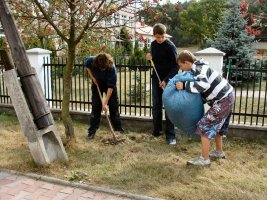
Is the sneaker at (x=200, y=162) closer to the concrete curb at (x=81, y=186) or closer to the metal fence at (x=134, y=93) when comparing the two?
the concrete curb at (x=81, y=186)

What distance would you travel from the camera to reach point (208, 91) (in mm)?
4465

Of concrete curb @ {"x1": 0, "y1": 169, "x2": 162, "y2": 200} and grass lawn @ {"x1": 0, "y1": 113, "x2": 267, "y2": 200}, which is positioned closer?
concrete curb @ {"x1": 0, "y1": 169, "x2": 162, "y2": 200}

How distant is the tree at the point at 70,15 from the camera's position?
5027mm

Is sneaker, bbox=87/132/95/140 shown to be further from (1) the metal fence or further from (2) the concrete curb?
(2) the concrete curb

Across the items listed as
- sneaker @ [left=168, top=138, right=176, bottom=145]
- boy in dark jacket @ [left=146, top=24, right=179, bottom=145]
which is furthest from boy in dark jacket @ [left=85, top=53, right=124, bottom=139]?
sneaker @ [left=168, top=138, right=176, bottom=145]

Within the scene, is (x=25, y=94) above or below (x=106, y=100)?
above

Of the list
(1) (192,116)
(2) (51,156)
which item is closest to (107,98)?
(2) (51,156)

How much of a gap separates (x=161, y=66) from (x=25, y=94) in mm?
2322

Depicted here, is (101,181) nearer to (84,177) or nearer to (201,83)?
(84,177)

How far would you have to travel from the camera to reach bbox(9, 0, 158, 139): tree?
5.03 metres

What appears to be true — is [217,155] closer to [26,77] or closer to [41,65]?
[26,77]

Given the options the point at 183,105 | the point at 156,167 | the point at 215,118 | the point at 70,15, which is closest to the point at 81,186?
the point at 156,167

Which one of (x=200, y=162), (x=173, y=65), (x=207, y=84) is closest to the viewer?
(x=207, y=84)

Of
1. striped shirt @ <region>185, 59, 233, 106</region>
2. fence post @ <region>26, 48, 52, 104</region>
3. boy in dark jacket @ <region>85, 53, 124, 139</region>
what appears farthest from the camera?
fence post @ <region>26, 48, 52, 104</region>
